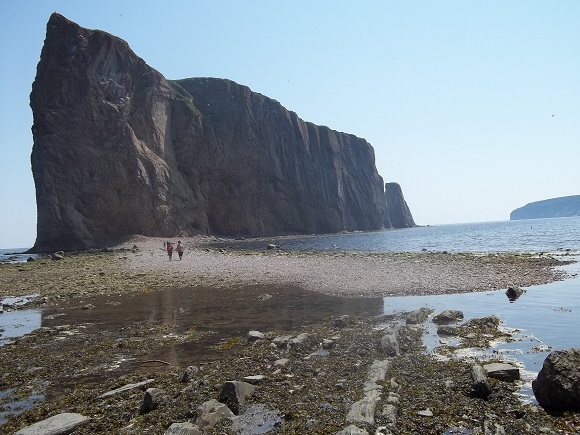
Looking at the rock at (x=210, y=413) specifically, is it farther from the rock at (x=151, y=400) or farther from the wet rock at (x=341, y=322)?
the wet rock at (x=341, y=322)

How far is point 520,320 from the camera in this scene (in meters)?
12.2

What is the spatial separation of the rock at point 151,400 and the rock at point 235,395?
1.01 metres

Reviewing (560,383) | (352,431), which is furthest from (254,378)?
(560,383)

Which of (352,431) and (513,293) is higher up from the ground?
(513,293)

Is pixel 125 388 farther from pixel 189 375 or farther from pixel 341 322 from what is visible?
pixel 341 322

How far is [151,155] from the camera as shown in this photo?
80.4 meters

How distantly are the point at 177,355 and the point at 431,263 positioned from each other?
21901 millimetres

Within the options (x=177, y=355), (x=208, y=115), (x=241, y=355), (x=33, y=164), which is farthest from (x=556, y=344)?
(x=208, y=115)

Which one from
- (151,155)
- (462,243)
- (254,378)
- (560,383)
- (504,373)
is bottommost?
(254,378)

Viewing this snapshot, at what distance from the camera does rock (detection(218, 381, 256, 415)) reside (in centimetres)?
677

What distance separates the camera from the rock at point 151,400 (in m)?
6.78

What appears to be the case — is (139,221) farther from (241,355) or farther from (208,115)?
(241,355)

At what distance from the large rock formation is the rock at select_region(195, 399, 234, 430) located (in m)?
67.9

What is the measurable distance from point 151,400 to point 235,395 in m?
1.36
